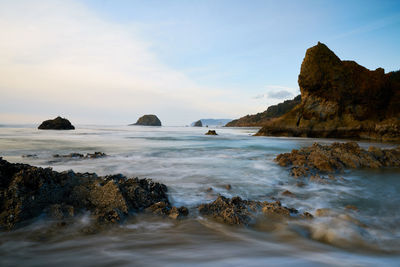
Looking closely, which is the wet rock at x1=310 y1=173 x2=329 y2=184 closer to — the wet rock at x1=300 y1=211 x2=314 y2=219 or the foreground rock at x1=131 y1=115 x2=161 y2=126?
the wet rock at x1=300 y1=211 x2=314 y2=219

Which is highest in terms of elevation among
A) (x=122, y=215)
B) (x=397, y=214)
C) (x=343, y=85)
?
(x=343, y=85)

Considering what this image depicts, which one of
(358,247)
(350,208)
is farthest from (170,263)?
(350,208)

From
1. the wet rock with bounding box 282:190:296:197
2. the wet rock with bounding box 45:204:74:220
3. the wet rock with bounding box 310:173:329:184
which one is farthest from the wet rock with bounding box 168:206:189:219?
the wet rock with bounding box 310:173:329:184

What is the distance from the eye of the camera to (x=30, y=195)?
2490 mm

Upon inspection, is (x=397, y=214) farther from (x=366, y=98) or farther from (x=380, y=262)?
(x=366, y=98)

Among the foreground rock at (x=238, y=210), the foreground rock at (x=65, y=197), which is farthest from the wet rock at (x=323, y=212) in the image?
the foreground rock at (x=65, y=197)

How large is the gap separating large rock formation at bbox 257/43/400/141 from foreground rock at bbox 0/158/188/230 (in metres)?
19.7

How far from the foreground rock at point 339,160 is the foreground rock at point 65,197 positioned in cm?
384

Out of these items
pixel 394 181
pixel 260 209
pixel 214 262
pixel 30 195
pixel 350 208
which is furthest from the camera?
pixel 394 181

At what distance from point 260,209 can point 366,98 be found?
2065cm

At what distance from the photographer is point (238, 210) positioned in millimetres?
2783

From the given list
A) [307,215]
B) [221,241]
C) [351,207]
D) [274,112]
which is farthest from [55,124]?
[274,112]

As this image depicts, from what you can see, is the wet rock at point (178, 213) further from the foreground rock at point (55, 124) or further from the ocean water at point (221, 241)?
the foreground rock at point (55, 124)

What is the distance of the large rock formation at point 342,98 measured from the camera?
691 inches
